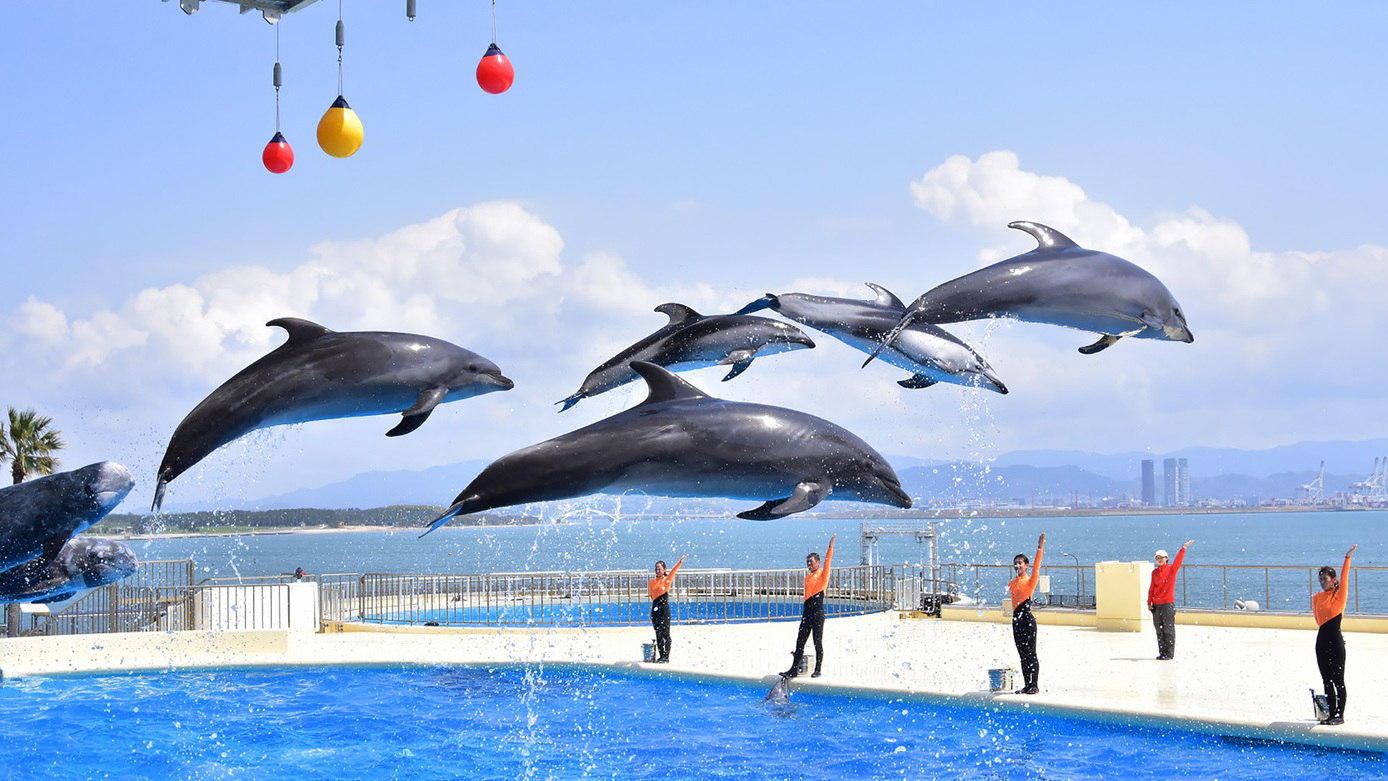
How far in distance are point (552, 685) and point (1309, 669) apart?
349 inches

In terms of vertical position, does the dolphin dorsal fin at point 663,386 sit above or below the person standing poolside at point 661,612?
above

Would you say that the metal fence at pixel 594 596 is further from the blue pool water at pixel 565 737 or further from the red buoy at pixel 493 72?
the red buoy at pixel 493 72

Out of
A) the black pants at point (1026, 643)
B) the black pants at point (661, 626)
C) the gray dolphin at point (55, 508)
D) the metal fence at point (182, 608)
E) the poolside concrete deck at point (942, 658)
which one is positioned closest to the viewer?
the gray dolphin at point (55, 508)

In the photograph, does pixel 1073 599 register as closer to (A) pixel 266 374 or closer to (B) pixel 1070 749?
(B) pixel 1070 749

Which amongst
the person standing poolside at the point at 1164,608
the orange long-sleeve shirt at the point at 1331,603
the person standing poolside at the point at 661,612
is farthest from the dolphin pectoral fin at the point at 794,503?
the person standing poolside at the point at 1164,608

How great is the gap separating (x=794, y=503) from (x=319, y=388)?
6.80 feet

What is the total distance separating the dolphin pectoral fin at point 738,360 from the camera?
5.93m

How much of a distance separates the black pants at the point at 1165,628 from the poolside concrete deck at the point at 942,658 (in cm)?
18

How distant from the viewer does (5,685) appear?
16.1 metres

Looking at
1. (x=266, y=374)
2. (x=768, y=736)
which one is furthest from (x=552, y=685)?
(x=266, y=374)

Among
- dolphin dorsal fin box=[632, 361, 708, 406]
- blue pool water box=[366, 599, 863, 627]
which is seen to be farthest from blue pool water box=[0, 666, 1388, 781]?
blue pool water box=[366, 599, 863, 627]

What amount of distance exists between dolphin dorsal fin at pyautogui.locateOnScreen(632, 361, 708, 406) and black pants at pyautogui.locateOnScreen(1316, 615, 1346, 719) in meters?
8.02

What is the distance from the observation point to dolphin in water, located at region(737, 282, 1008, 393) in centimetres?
559

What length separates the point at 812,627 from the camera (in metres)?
14.2
